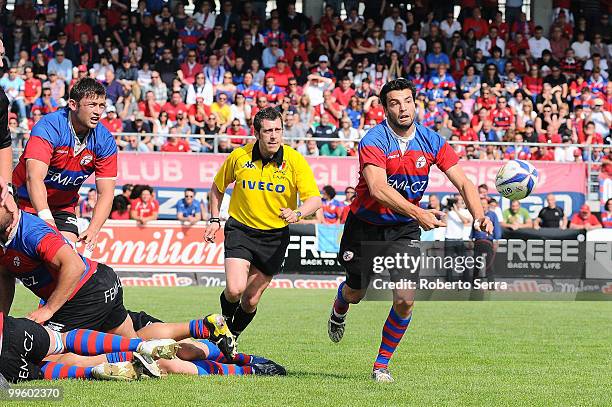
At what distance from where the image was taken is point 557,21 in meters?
30.6

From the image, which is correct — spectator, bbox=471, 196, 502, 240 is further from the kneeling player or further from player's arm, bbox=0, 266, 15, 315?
player's arm, bbox=0, 266, 15, 315

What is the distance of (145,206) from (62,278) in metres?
14.5

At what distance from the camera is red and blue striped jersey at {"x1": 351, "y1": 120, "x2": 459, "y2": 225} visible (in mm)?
8875

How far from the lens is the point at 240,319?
10391 mm

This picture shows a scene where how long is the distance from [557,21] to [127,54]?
12.2 m

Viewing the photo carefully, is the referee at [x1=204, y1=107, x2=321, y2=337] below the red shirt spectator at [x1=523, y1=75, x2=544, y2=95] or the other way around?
below

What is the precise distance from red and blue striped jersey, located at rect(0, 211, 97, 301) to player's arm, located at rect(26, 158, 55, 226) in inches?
36.7

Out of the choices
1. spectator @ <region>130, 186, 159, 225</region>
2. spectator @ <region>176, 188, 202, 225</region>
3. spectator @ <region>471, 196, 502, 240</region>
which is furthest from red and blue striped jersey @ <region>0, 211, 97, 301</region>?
spectator @ <region>176, 188, 202, 225</region>

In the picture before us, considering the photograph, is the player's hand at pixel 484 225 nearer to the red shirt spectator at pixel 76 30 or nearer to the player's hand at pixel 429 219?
the player's hand at pixel 429 219

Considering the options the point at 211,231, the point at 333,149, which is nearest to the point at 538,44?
the point at 333,149

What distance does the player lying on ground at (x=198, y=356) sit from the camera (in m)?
8.62

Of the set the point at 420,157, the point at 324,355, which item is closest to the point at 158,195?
the point at 324,355

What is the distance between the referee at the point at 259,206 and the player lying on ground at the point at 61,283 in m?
1.57

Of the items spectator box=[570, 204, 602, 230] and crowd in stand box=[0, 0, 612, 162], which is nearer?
spectator box=[570, 204, 602, 230]
